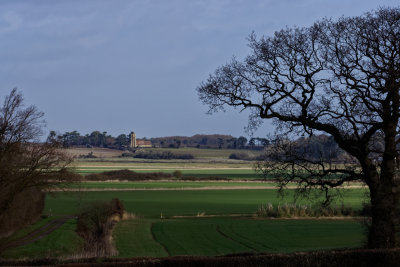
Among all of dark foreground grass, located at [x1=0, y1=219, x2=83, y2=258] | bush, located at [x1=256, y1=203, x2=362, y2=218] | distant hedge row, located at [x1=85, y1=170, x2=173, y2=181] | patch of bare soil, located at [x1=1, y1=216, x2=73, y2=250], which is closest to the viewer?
dark foreground grass, located at [x1=0, y1=219, x2=83, y2=258]

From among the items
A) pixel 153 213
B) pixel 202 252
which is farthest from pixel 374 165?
pixel 153 213

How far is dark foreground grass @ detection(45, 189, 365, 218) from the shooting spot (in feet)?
202

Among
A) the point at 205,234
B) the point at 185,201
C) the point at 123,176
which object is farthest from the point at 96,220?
the point at 123,176

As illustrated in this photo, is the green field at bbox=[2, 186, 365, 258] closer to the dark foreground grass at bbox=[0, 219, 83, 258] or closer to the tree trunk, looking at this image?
the dark foreground grass at bbox=[0, 219, 83, 258]

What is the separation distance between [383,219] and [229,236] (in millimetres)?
21047

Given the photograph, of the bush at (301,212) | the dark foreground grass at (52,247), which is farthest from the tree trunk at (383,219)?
the bush at (301,212)

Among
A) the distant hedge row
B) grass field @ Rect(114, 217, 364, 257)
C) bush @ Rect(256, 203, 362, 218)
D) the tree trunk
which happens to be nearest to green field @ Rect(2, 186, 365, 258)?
grass field @ Rect(114, 217, 364, 257)

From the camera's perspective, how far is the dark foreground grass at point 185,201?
61.6 metres

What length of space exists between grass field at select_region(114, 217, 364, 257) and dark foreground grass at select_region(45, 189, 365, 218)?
7911mm

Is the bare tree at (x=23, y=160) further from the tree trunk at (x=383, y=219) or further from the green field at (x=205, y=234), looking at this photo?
the tree trunk at (x=383, y=219)

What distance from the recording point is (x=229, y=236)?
3928 centimetres

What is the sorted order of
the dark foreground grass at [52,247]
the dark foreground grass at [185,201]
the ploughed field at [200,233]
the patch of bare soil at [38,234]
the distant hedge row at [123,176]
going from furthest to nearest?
1. the distant hedge row at [123,176]
2. the dark foreground grass at [185,201]
3. the patch of bare soil at [38,234]
4. the ploughed field at [200,233]
5. the dark foreground grass at [52,247]

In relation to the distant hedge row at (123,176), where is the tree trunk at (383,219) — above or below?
above

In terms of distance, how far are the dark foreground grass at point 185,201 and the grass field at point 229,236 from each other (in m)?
7.91
